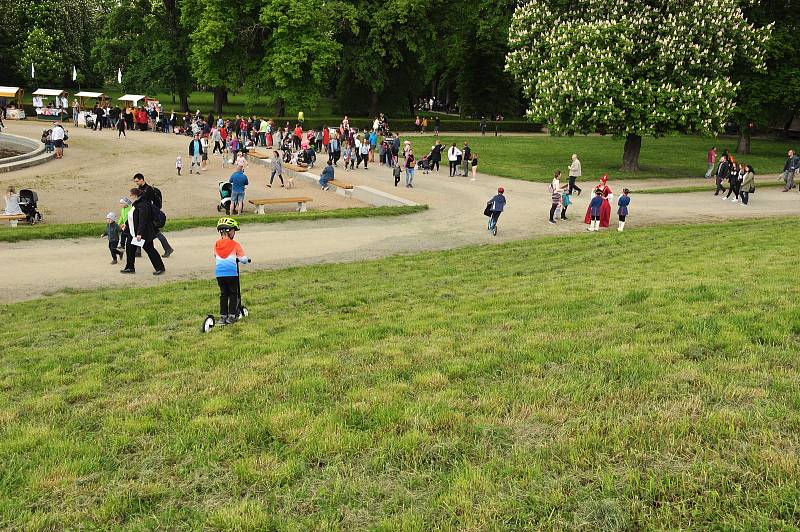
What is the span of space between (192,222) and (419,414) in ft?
49.1

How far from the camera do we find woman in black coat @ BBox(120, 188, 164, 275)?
1381 centimetres

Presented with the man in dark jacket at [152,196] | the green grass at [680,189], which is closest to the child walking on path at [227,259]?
the man in dark jacket at [152,196]

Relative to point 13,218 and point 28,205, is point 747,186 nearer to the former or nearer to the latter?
point 28,205

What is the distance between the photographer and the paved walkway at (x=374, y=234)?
1435 cm

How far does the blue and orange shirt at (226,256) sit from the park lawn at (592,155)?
23.2m

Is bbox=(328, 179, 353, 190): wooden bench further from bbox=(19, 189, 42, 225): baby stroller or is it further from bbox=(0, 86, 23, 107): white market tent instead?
bbox=(0, 86, 23, 107): white market tent

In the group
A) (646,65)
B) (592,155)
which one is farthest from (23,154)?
(592,155)

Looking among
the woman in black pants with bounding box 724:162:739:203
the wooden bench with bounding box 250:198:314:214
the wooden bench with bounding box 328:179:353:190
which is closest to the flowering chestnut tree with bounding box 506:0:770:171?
the woman in black pants with bounding box 724:162:739:203

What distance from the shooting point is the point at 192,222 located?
63.6ft

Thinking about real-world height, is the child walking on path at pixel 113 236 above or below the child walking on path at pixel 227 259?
below

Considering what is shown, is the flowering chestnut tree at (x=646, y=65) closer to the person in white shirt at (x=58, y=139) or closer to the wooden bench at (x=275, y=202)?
Result: the wooden bench at (x=275, y=202)

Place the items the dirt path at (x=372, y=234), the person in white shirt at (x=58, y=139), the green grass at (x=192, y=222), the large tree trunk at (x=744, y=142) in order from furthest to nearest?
the large tree trunk at (x=744, y=142) → the person in white shirt at (x=58, y=139) → the green grass at (x=192, y=222) → the dirt path at (x=372, y=234)

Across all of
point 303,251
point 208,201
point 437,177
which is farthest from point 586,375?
point 437,177

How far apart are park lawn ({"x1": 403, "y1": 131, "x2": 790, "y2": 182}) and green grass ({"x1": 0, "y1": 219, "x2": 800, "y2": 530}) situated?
23278 millimetres
